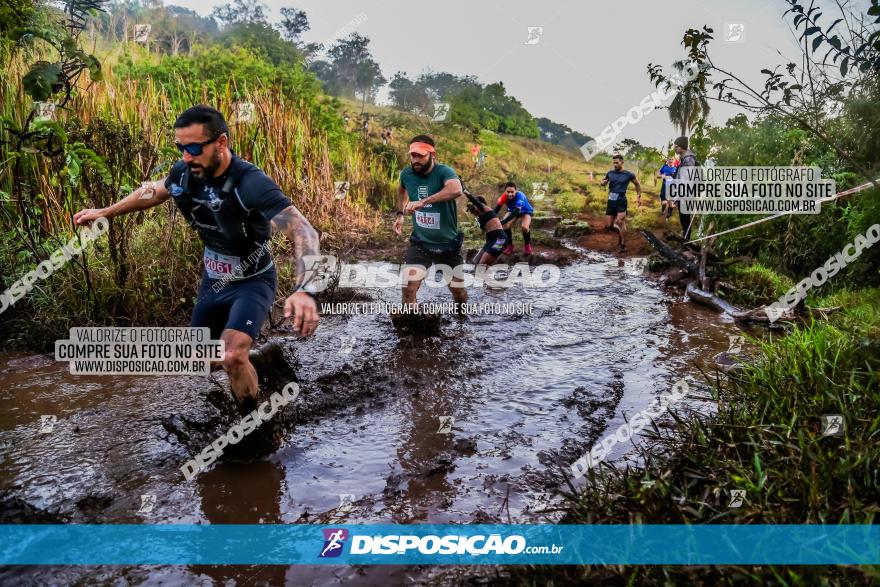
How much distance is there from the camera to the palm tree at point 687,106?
18.2 feet

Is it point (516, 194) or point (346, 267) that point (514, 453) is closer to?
point (346, 267)

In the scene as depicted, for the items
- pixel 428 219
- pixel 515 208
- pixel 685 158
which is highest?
pixel 685 158

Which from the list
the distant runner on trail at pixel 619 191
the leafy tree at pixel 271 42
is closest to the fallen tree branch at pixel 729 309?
the distant runner on trail at pixel 619 191

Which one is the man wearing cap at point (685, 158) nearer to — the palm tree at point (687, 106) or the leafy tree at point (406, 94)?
the palm tree at point (687, 106)

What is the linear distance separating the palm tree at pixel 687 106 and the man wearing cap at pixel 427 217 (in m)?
2.54

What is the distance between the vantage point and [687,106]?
6289 millimetres

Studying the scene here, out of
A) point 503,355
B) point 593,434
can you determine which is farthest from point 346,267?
point 593,434

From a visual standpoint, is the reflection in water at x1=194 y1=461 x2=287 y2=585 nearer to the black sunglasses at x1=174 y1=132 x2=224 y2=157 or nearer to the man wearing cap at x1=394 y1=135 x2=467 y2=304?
the black sunglasses at x1=174 y1=132 x2=224 y2=157

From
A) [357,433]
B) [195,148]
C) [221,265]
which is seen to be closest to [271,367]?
[357,433]

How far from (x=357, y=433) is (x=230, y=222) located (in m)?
1.88

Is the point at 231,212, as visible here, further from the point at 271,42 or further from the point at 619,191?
the point at 271,42

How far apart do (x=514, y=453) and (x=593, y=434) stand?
72 centimetres

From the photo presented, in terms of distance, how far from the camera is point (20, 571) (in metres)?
2.88

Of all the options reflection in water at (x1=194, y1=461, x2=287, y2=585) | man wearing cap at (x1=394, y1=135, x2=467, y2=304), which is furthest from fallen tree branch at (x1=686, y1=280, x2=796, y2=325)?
reflection in water at (x1=194, y1=461, x2=287, y2=585)
